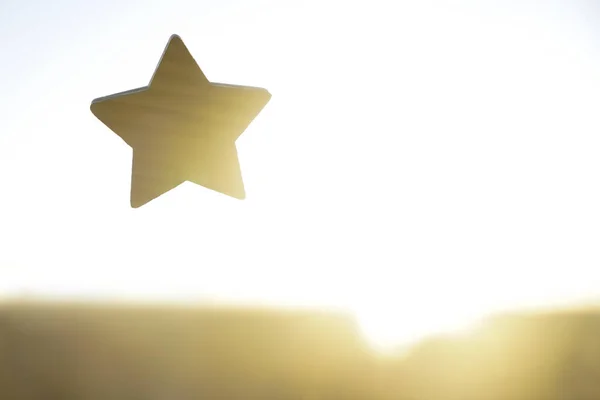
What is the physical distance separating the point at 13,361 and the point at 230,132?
2.93m

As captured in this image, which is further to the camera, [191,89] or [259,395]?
[259,395]

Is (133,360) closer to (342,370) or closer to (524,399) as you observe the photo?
(342,370)

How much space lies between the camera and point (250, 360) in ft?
10.6

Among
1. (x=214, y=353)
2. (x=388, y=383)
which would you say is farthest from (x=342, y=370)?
(x=214, y=353)

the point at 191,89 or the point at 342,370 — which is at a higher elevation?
the point at 191,89

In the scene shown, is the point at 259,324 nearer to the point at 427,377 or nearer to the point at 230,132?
the point at 427,377

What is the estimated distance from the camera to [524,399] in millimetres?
3293

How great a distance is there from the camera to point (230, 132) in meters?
1.16

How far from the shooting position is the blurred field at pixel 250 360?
9.98 ft

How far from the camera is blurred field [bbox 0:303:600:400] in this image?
3.04 m

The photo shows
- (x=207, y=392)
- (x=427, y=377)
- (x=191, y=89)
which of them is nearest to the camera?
(x=191, y=89)

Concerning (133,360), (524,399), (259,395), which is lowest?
(524,399)

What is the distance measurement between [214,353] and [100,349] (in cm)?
81

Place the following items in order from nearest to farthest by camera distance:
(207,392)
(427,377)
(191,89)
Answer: (191,89)
(207,392)
(427,377)
